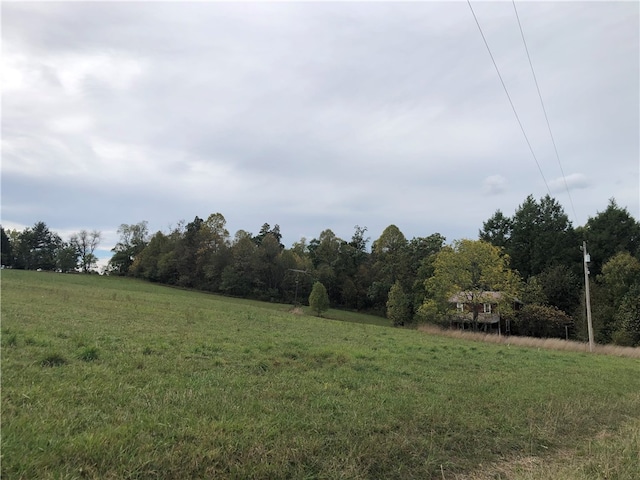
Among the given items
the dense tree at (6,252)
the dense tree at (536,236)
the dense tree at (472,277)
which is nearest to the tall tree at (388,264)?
the dense tree at (536,236)

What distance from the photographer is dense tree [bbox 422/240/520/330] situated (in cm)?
4088

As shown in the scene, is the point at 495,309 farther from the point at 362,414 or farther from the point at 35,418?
the point at 35,418

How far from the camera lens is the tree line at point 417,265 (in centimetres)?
4269

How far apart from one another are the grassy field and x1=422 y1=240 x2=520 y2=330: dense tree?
33452 mm

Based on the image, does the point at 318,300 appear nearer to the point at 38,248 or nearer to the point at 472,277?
the point at 472,277

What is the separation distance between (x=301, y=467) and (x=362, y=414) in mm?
1791

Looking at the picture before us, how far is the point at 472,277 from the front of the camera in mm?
42188

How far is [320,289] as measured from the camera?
54656 mm

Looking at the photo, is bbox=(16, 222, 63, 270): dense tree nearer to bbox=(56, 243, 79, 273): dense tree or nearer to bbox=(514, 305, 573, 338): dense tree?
bbox=(56, 243, 79, 273): dense tree

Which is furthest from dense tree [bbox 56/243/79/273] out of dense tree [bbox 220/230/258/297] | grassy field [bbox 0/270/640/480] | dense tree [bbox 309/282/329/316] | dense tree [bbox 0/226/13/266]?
grassy field [bbox 0/270/640/480]

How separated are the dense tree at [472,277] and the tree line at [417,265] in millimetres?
114

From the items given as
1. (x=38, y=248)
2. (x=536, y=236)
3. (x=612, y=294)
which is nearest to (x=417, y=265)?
(x=536, y=236)

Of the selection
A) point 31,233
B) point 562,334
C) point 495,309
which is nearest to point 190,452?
point 495,309

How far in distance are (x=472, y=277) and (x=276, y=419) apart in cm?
4126
